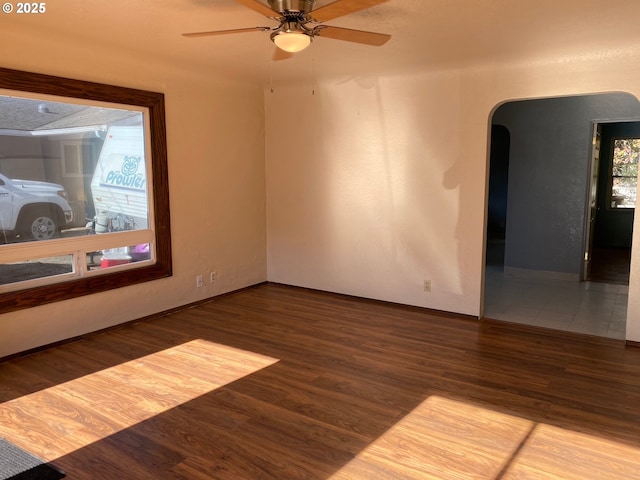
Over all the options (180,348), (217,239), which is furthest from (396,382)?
(217,239)

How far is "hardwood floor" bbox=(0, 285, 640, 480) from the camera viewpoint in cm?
241

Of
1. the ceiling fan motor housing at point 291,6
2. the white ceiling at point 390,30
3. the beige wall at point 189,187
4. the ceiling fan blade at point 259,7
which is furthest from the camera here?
the beige wall at point 189,187

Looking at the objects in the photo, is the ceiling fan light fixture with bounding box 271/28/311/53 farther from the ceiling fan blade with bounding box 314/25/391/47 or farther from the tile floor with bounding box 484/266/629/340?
the tile floor with bounding box 484/266/629/340

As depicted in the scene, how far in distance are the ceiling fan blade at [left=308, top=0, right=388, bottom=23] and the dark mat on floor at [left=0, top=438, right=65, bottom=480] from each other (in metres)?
2.69

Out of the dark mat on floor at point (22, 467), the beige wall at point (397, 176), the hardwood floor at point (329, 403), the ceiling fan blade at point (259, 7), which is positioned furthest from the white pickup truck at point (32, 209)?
the beige wall at point (397, 176)

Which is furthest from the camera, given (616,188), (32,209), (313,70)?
(616,188)

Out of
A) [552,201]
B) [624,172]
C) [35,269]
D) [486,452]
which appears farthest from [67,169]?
[624,172]

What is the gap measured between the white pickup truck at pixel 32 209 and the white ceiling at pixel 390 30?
45.8 inches

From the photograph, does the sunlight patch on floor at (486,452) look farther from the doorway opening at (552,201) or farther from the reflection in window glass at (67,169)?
the reflection in window glass at (67,169)

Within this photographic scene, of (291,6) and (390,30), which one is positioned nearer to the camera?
(291,6)

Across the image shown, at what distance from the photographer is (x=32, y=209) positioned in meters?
3.82

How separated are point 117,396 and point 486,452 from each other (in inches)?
90.7

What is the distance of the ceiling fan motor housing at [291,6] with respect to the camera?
256 centimetres

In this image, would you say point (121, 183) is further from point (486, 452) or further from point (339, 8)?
point (486, 452)
